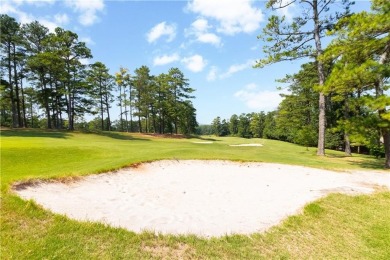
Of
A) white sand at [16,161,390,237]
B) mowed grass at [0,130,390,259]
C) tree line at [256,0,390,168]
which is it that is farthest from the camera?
tree line at [256,0,390,168]

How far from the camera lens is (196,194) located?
917cm

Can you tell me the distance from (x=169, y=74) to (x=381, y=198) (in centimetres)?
4425

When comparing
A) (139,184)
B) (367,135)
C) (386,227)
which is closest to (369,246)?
(386,227)

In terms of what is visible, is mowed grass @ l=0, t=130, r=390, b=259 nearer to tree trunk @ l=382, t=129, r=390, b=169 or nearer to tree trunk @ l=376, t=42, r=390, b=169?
tree trunk @ l=376, t=42, r=390, b=169

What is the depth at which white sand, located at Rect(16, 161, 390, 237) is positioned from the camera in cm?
658

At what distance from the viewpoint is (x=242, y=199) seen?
8867 mm

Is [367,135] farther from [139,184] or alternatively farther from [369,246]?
[139,184]

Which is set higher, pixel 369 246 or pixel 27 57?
pixel 27 57

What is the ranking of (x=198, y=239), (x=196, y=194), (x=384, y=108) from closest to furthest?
(x=198, y=239), (x=196, y=194), (x=384, y=108)

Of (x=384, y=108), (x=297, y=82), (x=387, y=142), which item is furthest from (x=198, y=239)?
(x=297, y=82)

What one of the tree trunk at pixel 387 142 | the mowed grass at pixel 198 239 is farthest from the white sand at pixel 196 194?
the tree trunk at pixel 387 142

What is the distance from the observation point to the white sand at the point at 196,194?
658 centimetres

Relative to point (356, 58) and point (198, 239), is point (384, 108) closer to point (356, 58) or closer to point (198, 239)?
point (356, 58)

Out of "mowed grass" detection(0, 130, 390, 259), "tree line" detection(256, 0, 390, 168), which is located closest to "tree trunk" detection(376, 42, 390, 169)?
"tree line" detection(256, 0, 390, 168)
